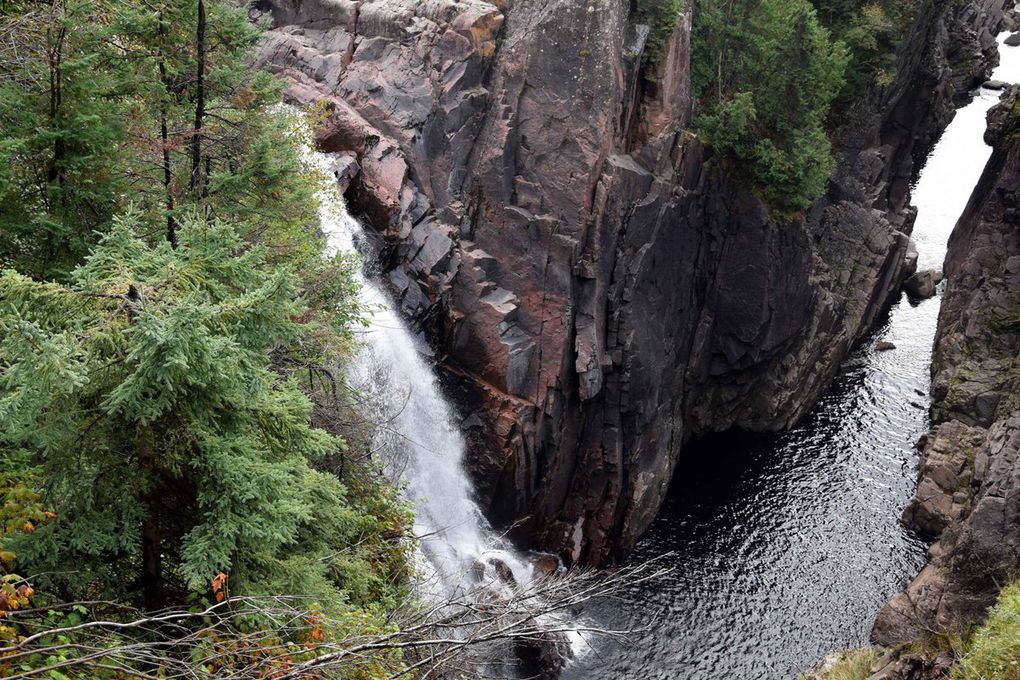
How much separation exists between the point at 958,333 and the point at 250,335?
121 feet

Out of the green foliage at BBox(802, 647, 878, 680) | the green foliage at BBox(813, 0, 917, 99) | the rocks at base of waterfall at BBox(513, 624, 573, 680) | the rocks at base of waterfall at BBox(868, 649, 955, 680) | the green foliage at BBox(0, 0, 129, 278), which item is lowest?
the rocks at base of waterfall at BBox(513, 624, 573, 680)

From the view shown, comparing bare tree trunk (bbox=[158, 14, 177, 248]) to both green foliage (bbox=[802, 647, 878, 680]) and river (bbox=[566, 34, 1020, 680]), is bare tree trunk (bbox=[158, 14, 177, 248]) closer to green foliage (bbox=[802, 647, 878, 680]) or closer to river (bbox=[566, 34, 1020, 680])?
river (bbox=[566, 34, 1020, 680])

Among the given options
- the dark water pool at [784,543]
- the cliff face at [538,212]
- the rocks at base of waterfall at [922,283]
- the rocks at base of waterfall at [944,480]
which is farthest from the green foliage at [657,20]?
the rocks at base of waterfall at [922,283]

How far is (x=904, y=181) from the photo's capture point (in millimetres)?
46219

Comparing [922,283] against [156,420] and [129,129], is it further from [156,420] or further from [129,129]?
[156,420]

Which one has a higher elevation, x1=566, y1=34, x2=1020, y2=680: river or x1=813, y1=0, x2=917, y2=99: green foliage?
x1=813, y1=0, x2=917, y2=99: green foliage

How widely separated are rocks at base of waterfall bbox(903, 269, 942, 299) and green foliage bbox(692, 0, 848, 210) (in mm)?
16302

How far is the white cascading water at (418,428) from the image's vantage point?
948 inches

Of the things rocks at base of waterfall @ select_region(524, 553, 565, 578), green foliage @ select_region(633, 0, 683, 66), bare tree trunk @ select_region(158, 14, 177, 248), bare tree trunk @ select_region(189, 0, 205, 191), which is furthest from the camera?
green foliage @ select_region(633, 0, 683, 66)

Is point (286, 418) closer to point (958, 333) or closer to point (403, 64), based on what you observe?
point (403, 64)

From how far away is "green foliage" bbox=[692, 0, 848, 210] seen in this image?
31.5 metres

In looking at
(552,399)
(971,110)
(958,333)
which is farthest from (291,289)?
(971,110)

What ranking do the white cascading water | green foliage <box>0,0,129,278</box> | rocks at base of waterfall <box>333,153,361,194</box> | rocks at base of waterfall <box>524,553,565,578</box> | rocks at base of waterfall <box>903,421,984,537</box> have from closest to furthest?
1. green foliage <box>0,0,129,278</box>
2. the white cascading water
3. rocks at base of waterfall <box>333,153,361,194</box>
4. rocks at base of waterfall <box>524,553,565,578</box>
5. rocks at base of waterfall <box>903,421,984,537</box>

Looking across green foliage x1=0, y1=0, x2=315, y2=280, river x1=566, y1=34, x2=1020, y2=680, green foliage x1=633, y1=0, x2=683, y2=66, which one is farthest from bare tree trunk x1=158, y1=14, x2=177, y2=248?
green foliage x1=633, y1=0, x2=683, y2=66
